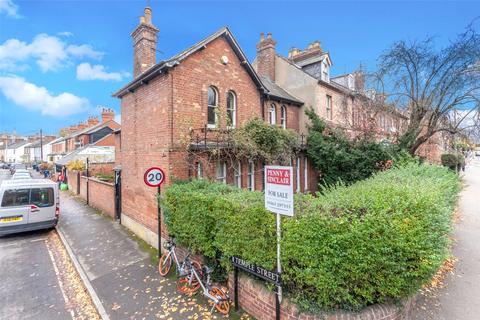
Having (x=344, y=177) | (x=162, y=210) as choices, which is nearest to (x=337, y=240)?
(x=162, y=210)

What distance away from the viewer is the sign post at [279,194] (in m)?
4.06

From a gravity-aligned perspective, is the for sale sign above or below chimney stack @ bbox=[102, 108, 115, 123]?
below

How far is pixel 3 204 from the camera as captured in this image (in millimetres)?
10211

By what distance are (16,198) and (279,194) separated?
12.1m

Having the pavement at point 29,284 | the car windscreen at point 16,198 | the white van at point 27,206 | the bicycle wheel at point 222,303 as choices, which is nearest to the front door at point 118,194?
the white van at point 27,206

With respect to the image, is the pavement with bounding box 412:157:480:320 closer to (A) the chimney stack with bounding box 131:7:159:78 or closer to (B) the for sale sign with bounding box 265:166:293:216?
(B) the for sale sign with bounding box 265:166:293:216

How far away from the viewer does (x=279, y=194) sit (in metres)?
4.20

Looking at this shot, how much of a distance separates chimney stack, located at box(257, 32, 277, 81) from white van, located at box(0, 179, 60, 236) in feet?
50.8

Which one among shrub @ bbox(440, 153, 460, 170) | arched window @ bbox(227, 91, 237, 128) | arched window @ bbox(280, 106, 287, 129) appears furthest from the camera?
shrub @ bbox(440, 153, 460, 170)

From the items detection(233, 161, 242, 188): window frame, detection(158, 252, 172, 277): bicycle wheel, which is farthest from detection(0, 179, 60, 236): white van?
detection(233, 161, 242, 188): window frame

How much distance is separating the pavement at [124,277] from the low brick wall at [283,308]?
51cm

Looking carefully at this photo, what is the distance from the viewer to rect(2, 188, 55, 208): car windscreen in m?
10.3

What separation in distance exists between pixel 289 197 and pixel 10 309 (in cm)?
727

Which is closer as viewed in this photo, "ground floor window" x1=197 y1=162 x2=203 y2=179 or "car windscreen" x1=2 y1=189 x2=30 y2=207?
"ground floor window" x1=197 y1=162 x2=203 y2=179
